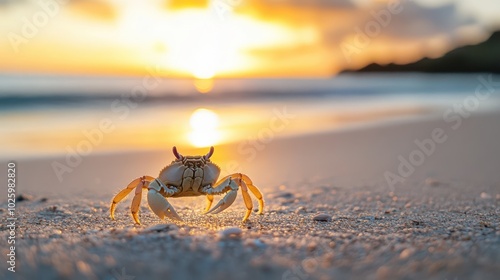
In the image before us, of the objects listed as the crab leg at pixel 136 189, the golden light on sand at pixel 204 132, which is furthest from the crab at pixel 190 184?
the golden light on sand at pixel 204 132

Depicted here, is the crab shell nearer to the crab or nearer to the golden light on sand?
the crab

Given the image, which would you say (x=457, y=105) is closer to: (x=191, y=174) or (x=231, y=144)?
(x=231, y=144)

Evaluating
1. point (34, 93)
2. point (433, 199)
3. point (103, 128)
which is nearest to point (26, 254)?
point (433, 199)

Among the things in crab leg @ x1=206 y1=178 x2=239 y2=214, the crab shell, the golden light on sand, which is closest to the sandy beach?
crab leg @ x1=206 y1=178 x2=239 y2=214

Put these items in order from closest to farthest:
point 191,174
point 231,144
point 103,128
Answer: point 191,174, point 231,144, point 103,128

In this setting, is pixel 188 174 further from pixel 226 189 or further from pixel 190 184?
pixel 226 189

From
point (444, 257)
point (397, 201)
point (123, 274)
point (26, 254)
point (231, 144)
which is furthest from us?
point (231, 144)
